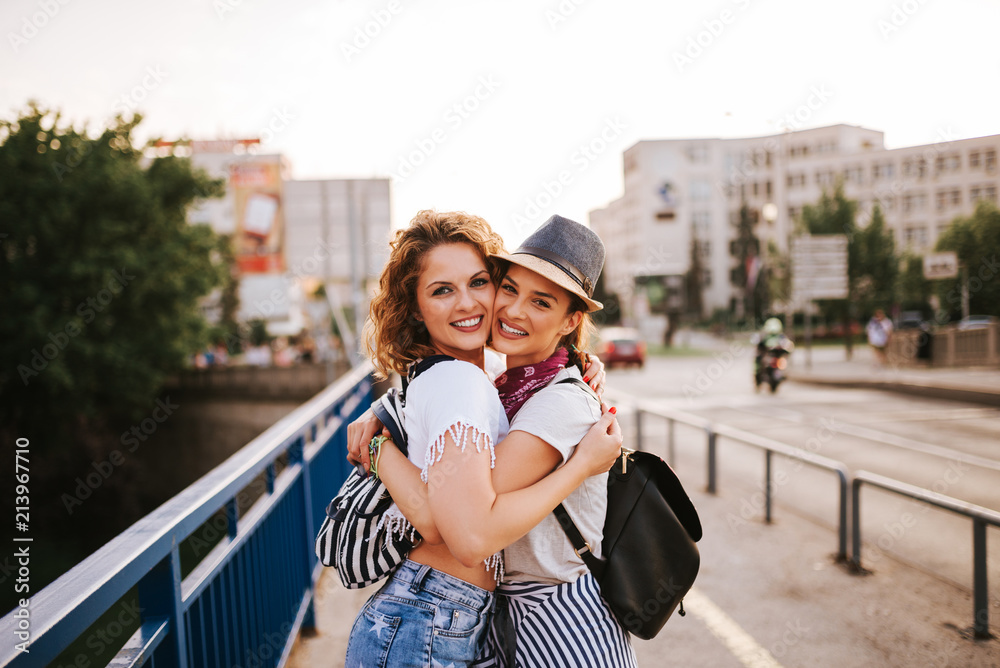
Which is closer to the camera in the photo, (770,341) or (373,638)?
(373,638)

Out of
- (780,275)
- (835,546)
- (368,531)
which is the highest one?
(780,275)

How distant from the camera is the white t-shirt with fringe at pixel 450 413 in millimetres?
1430

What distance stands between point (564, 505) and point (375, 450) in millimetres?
469

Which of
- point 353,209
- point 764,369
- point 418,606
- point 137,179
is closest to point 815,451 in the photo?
point 764,369

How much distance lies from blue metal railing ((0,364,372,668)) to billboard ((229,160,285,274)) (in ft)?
166

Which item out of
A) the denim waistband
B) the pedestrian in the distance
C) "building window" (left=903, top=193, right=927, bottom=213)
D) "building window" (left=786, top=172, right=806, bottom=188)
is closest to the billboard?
the pedestrian in the distance

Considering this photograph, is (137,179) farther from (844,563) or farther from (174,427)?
(844,563)

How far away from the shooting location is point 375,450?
1.70m

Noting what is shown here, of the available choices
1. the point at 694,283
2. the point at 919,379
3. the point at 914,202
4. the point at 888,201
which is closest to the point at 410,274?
the point at 919,379

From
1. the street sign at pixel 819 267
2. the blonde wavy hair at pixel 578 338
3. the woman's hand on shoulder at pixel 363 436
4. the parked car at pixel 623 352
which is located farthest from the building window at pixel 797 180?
the woman's hand on shoulder at pixel 363 436

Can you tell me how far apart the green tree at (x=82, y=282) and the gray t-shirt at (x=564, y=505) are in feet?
66.2

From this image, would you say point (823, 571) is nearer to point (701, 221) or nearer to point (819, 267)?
point (819, 267)

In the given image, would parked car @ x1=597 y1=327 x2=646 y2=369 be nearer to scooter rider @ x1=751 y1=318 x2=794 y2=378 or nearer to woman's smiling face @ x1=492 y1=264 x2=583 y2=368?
scooter rider @ x1=751 y1=318 x2=794 y2=378

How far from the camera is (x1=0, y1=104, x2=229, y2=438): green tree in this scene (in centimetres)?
1888
